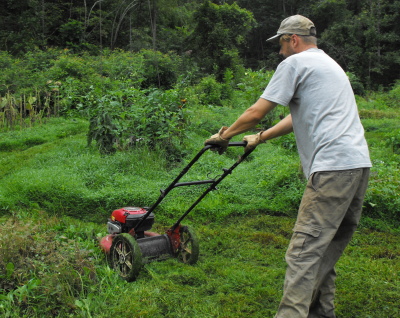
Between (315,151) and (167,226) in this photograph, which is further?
(167,226)

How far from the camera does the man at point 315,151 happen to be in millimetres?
2500

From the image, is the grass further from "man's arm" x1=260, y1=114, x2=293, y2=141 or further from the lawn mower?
"man's arm" x1=260, y1=114, x2=293, y2=141

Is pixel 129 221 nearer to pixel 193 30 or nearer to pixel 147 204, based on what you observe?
pixel 147 204

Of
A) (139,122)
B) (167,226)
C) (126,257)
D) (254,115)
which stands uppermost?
(254,115)

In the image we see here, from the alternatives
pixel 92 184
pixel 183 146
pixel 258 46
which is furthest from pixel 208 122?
pixel 258 46

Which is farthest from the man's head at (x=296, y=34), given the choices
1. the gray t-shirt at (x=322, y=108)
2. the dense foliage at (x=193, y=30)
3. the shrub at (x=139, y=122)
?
the dense foliage at (x=193, y=30)

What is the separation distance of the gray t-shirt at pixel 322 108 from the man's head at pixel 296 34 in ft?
0.45

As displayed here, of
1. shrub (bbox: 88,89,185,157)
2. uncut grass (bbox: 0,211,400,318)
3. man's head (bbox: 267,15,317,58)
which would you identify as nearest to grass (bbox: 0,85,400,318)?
uncut grass (bbox: 0,211,400,318)

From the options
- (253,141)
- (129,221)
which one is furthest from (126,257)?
(253,141)

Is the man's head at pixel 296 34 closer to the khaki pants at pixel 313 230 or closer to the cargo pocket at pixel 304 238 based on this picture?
the khaki pants at pixel 313 230

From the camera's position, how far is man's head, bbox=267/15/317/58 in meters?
2.73

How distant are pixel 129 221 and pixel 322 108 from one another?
2.24 m

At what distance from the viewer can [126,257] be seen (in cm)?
376

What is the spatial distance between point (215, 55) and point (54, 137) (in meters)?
14.3
